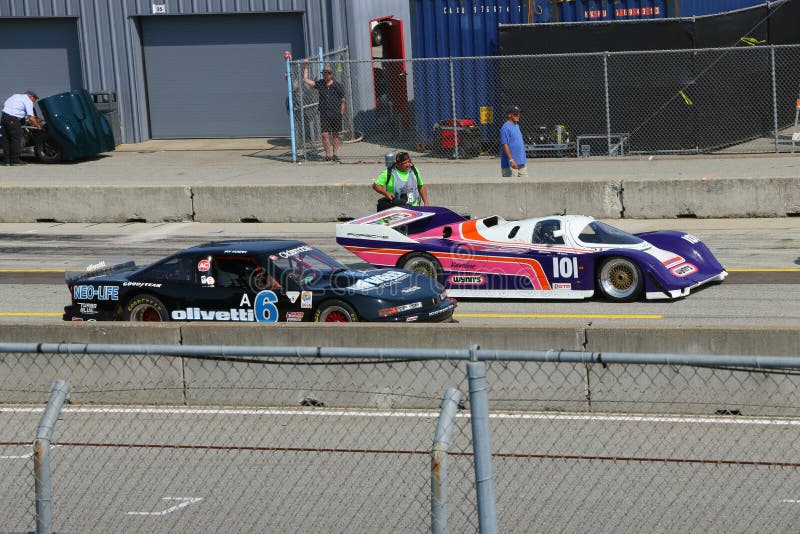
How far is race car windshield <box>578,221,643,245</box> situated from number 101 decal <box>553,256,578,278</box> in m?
0.28

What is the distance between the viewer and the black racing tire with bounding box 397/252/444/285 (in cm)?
1468

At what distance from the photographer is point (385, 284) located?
12.7 metres

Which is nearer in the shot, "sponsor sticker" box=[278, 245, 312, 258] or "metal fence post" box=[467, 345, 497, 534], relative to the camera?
"metal fence post" box=[467, 345, 497, 534]

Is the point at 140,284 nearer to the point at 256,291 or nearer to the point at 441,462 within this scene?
the point at 256,291

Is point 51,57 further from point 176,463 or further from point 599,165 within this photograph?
point 176,463

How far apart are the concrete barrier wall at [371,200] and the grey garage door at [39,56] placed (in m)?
9.13

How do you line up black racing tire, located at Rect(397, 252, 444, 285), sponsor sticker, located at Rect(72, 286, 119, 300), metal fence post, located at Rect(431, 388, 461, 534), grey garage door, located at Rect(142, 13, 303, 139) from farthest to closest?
grey garage door, located at Rect(142, 13, 303, 139), black racing tire, located at Rect(397, 252, 444, 285), sponsor sticker, located at Rect(72, 286, 119, 300), metal fence post, located at Rect(431, 388, 461, 534)

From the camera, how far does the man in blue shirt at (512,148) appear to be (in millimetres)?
19141

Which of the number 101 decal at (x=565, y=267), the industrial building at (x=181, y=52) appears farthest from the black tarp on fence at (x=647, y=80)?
the number 101 decal at (x=565, y=267)

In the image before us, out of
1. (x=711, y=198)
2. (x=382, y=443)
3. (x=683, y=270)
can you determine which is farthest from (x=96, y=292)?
(x=711, y=198)

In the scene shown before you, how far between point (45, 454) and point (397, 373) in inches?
185

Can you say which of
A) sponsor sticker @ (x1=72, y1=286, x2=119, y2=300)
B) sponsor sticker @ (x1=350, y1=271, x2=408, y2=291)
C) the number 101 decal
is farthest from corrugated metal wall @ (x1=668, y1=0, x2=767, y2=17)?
sponsor sticker @ (x1=72, y1=286, x2=119, y2=300)

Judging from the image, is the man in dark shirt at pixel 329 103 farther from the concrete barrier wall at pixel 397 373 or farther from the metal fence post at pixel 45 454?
the metal fence post at pixel 45 454

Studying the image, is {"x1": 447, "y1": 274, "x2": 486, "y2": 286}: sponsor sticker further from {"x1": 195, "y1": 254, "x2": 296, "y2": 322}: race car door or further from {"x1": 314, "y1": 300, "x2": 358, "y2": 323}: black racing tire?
{"x1": 195, "y1": 254, "x2": 296, "y2": 322}: race car door
